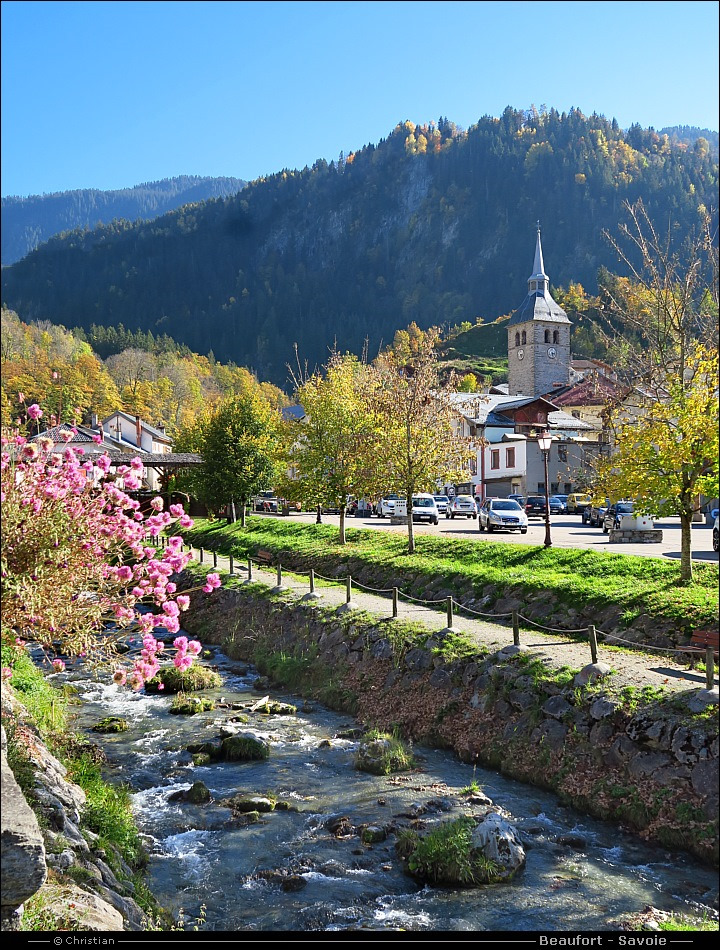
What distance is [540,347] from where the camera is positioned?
102375 millimetres

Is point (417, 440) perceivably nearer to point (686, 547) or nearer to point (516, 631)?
point (686, 547)

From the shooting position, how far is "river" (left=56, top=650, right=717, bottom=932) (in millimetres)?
8547

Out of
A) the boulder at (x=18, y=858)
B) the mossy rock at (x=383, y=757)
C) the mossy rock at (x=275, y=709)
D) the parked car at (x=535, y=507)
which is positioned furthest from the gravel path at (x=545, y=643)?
the parked car at (x=535, y=507)

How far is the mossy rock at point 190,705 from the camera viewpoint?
16.8 metres

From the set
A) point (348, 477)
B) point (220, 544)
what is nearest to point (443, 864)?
point (348, 477)

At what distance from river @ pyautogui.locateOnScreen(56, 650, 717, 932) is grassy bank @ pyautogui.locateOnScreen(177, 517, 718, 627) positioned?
505 centimetres

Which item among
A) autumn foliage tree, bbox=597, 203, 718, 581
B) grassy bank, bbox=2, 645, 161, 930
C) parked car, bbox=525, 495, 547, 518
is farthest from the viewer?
parked car, bbox=525, 495, 547, 518

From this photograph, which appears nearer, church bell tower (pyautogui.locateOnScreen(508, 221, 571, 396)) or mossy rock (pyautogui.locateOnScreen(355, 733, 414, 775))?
mossy rock (pyautogui.locateOnScreen(355, 733, 414, 775))

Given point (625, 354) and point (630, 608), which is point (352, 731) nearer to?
point (630, 608)

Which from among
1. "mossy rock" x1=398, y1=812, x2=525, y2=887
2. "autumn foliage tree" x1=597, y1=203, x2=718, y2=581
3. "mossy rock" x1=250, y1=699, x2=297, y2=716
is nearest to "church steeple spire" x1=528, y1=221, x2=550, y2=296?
"autumn foliage tree" x1=597, y1=203, x2=718, y2=581

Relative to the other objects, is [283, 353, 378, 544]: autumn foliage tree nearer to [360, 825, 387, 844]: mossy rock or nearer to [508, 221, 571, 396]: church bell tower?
[360, 825, 387, 844]: mossy rock

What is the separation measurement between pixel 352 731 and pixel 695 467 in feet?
28.6

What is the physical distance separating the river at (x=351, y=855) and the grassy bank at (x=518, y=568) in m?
5.05

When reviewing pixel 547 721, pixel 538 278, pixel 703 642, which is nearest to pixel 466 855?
pixel 547 721
